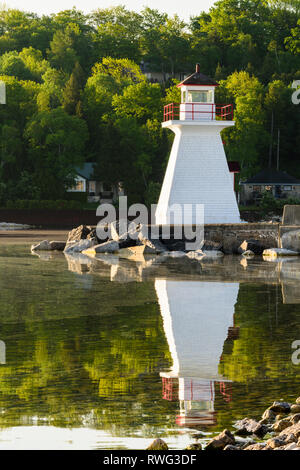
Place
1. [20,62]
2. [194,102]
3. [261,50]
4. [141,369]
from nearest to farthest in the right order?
[141,369]
[194,102]
[20,62]
[261,50]

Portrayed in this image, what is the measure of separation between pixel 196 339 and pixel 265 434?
452 centimetres

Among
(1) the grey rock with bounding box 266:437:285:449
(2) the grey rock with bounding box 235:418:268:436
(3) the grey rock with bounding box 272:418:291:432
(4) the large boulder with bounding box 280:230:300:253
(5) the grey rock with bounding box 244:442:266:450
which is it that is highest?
(1) the grey rock with bounding box 266:437:285:449

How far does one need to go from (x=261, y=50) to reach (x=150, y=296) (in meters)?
66.6

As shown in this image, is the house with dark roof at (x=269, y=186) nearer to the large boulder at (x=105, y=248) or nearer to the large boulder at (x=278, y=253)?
the large boulder at (x=278, y=253)

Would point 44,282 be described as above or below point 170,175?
below

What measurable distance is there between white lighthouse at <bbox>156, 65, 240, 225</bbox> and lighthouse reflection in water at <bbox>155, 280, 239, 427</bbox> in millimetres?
10301

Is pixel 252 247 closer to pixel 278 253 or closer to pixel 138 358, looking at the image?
pixel 278 253

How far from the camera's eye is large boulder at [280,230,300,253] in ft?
91.2

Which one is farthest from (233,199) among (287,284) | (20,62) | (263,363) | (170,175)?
(20,62)

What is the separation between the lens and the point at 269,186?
55.1 m

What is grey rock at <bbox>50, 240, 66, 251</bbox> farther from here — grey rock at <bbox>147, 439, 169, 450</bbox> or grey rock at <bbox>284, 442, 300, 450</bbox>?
grey rock at <bbox>284, 442, 300, 450</bbox>

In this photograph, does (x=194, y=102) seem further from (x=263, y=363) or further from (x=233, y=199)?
(x=263, y=363)

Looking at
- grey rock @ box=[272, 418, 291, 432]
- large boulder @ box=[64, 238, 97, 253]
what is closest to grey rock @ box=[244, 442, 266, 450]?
grey rock @ box=[272, 418, 291, 432]

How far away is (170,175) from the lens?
29.4m
